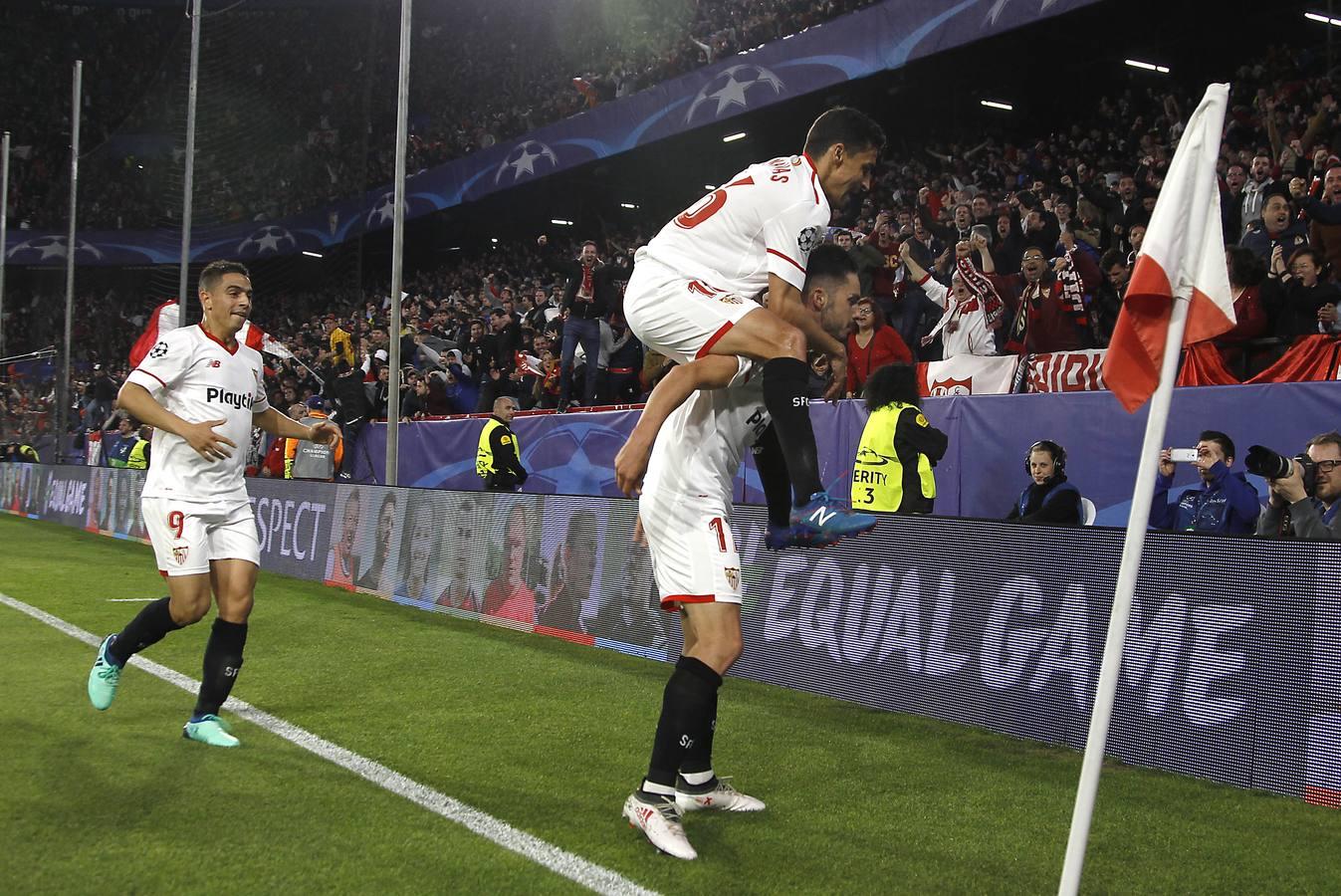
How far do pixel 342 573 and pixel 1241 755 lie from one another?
9.18 meters

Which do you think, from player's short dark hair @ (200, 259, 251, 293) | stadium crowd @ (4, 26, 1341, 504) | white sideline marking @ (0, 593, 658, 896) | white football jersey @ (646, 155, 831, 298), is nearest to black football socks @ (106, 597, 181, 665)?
white sideline marking @ (0, 593, 658, 896)

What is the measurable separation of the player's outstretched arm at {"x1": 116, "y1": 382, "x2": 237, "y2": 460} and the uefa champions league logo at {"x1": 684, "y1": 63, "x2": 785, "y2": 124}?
611 inches

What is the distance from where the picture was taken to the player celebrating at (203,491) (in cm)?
530

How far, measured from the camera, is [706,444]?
4.18m

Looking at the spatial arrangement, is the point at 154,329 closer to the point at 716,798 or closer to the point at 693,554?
the point at 693,554

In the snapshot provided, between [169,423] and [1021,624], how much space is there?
3.92 metres

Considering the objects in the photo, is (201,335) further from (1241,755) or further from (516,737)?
(1241,755)

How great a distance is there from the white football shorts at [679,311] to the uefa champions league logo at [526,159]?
70.4 ft

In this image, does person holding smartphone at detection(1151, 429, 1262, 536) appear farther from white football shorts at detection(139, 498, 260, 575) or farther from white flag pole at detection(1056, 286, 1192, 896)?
white football shorts at detection(139, 498, 260, 575)

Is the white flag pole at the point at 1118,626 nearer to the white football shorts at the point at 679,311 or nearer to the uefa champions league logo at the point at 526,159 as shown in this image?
the white football shorts at the point at 679,311

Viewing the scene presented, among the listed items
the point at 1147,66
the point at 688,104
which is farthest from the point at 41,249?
the point at 1147,66

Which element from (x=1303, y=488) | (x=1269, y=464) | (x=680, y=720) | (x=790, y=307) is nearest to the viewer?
(x=680, y=720)

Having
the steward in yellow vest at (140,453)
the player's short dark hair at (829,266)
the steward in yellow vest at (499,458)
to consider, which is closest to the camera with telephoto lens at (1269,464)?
the player's short dark hair at (829,266)

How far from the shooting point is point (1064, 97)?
63.3 feet
